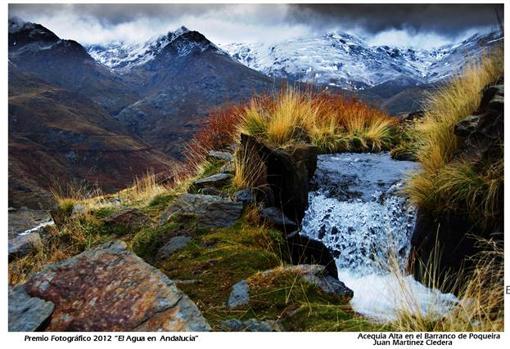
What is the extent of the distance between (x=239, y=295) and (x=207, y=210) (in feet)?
6.02

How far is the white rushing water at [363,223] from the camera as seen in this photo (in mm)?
4400

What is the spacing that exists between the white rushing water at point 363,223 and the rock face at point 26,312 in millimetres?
2024

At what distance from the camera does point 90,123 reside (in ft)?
447

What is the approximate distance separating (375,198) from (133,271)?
11.3 feet

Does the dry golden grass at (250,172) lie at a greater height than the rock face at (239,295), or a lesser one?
greater

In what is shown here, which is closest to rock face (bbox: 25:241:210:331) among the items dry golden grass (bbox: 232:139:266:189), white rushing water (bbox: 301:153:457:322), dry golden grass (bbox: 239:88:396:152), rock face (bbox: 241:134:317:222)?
white rushing water (bbox: 301:153:457:322)

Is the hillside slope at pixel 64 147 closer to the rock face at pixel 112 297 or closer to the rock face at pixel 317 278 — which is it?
the rock face at pixel 112 297

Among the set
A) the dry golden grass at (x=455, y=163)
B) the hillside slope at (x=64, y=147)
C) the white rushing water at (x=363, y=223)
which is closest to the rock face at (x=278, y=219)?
the white rushing water at (x=363, y=223)

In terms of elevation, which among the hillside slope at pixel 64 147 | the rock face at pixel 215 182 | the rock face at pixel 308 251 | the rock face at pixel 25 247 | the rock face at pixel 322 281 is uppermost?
the rock face at pixel 215 182

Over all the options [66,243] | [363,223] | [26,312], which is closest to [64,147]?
[66,243]

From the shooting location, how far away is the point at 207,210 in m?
5.14

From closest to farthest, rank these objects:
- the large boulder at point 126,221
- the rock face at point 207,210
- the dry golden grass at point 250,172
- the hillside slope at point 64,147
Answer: the rock face at point 207,210, the large boulder at point 126,221, the dry golden grass at point 250,172, the hillside slope at point 64,147

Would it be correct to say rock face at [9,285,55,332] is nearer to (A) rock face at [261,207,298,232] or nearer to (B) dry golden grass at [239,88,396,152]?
(A) rock face at [261,207,298,232]

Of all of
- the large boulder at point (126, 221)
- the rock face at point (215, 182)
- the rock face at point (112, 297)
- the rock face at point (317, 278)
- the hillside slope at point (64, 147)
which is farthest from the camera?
the hillside slope at point (64, 147)
